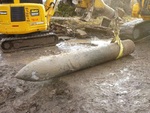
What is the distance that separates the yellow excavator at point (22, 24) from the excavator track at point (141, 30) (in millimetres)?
2792

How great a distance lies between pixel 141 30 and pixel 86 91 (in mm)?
4566

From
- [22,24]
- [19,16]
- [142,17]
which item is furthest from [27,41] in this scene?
[142,17]

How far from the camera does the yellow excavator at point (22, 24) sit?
6.97m

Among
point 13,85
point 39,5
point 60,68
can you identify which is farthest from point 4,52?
point 60,68

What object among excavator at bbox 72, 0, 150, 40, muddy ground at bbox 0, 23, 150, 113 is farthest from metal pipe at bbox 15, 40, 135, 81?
excavator at bbox 72, 0, 150, 40

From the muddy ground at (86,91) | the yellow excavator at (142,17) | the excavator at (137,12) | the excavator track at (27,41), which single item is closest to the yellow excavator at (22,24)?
the excavator track at (27,41)

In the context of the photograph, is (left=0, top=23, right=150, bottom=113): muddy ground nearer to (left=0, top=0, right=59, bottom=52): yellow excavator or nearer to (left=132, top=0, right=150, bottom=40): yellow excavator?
(left=0, top=0, right=59, bottom=52): yellow excavator

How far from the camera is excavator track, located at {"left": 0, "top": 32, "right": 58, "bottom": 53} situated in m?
7.16

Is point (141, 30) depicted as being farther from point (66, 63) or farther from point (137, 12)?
point (66, 63)

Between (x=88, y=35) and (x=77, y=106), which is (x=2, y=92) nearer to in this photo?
(x=77, y=106)

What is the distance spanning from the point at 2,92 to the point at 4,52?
107 inches

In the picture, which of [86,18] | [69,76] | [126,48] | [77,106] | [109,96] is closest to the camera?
[77,106]

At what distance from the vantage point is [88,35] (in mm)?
9289

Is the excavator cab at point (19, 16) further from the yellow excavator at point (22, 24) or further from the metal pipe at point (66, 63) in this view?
the metal pipe at point (66, 63)
